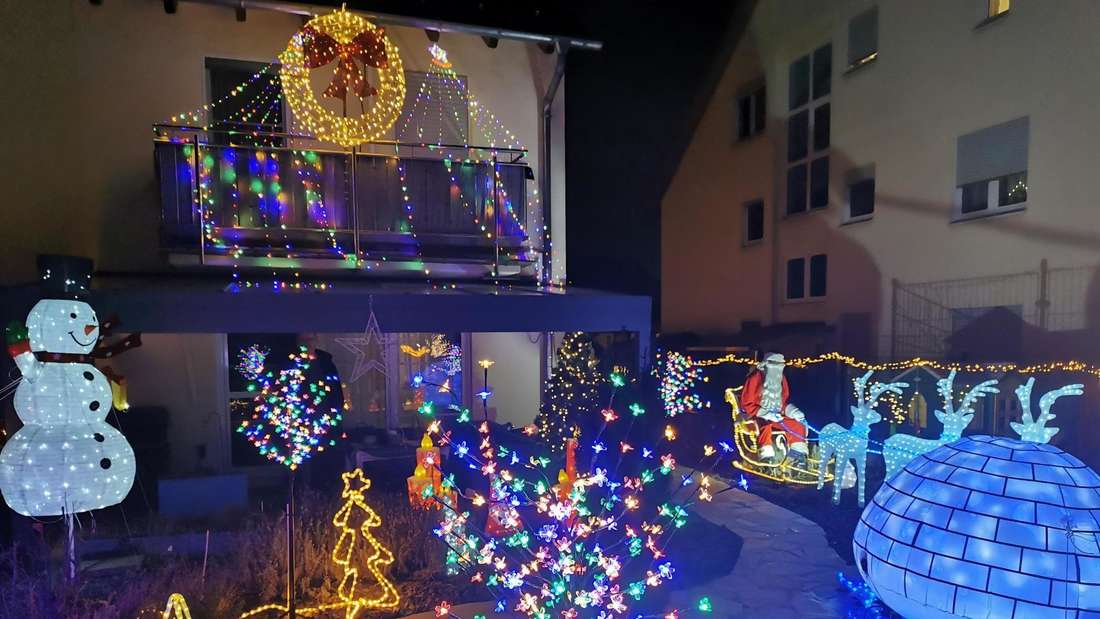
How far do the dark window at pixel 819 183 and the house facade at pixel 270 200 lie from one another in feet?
18.6

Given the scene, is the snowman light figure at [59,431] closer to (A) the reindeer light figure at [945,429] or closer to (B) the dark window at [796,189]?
(A) the reindeer light figure at [945,429]

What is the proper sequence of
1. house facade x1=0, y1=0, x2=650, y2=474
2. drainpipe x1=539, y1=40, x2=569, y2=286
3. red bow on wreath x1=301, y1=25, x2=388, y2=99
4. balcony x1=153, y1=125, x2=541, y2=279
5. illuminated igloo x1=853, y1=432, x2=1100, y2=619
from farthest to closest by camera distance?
drainpipe x1=539, y1=40, x2=569, y2=286
balcony x1=153, y1=125, x2=541, y2=279
house facade x1=0, y1=0, x2=650, y2=474
red bow on wreath x1=301, y1=25, x2=388, y2=99
illuminated igloo x1=853, y1=432, x2=1100, y2=619

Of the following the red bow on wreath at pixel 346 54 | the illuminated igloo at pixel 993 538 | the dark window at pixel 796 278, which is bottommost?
the illuminated igloo at pixel 993 538

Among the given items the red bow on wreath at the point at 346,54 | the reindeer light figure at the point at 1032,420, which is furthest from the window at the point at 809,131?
the red bow on wreath at the point at 346,54

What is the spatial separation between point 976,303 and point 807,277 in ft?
11.7

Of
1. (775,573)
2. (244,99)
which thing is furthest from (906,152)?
(244,99)

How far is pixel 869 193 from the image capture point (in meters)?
10.3

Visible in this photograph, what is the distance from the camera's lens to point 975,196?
8.34m

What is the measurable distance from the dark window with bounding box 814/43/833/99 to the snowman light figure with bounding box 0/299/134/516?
12.2 meters

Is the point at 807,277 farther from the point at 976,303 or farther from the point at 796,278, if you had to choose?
the point at 976,303

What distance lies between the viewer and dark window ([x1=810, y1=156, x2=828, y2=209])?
1120cm

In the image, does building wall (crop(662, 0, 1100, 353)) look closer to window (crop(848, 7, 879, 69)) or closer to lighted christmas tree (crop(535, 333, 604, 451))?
window (crop(848, 7, 879, 69))

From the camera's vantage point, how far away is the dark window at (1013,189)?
24.9 ft

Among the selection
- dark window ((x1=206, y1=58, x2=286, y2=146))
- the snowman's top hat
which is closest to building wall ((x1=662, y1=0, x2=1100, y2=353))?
dark window ((x1=206, y1=58, x2=286, y2=146))
